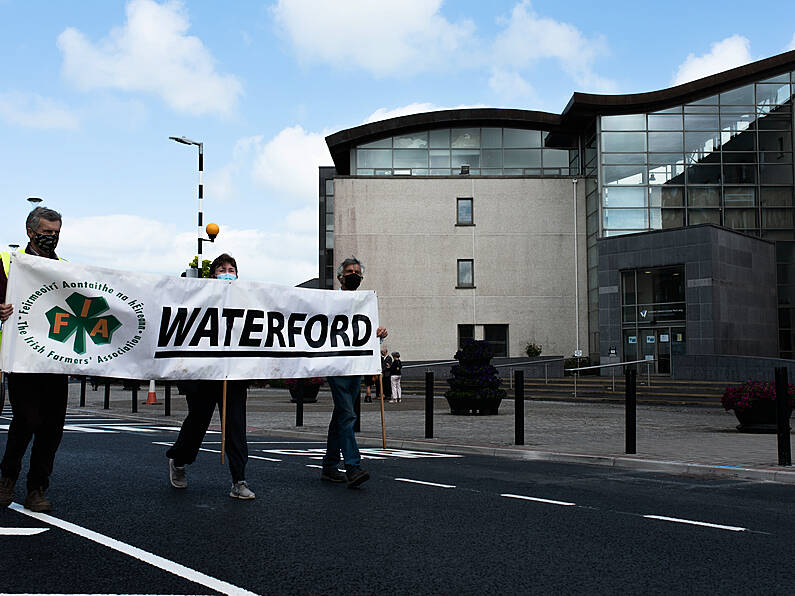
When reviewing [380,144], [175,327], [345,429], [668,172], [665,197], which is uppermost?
[380,144]

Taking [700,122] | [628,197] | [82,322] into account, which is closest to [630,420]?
[82,322]

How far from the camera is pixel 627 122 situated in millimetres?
40156

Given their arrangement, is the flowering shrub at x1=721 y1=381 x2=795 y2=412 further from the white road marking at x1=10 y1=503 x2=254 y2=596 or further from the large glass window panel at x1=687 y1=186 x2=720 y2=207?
the large glass window panel at x1=687 y1=186 x2=720 y2=207

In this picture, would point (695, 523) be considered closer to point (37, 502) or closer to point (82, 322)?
point (37, 502)

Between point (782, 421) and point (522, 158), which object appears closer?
point (782, 421)

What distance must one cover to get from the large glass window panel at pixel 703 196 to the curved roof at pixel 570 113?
4.20 m

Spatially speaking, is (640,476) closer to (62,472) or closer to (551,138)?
(62,472)

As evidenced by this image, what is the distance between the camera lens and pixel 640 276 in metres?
36.0

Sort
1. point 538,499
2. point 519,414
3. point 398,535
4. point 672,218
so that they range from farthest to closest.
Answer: point 672,218, point 519,414, point 538,499, point 398,535

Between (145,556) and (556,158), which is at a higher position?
(556,158)

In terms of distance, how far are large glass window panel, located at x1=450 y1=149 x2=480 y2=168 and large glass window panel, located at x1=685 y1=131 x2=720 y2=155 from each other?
425 inches

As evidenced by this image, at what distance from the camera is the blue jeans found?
7.51m

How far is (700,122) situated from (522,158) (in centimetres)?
926

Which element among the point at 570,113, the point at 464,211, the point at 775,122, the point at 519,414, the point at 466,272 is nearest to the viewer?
the point at 519,414
